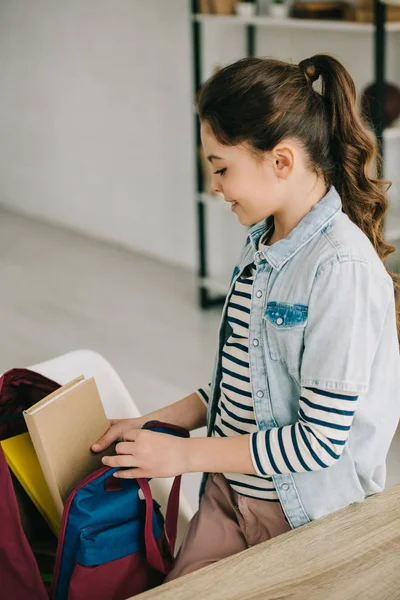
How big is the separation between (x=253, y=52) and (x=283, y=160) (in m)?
2.86

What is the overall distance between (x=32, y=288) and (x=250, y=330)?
3166 mm

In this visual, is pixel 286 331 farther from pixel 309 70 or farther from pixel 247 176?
pixel 309 70

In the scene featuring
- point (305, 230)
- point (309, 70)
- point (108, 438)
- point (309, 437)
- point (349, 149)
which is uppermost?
point (309, 70)

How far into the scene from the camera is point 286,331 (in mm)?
1106

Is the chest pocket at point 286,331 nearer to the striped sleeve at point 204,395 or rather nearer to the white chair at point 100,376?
the striped sleeve at point 204,395

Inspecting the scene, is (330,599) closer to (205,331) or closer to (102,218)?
(205,331)

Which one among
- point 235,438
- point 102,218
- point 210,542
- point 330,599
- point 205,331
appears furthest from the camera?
point 102,218

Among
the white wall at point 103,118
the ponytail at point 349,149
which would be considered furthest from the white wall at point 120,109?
the ponytail at point 349,149

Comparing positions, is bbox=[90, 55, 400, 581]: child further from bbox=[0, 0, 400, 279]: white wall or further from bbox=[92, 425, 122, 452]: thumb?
bbox=[0, 0, 400, 279]: white wall

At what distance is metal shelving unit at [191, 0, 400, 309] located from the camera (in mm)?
2723

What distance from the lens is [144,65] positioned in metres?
4.33

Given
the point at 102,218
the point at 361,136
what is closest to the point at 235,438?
the point at 361,136

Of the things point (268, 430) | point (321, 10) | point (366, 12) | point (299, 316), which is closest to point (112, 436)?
point (268, 430)

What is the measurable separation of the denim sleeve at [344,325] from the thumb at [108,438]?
1.18 ft
